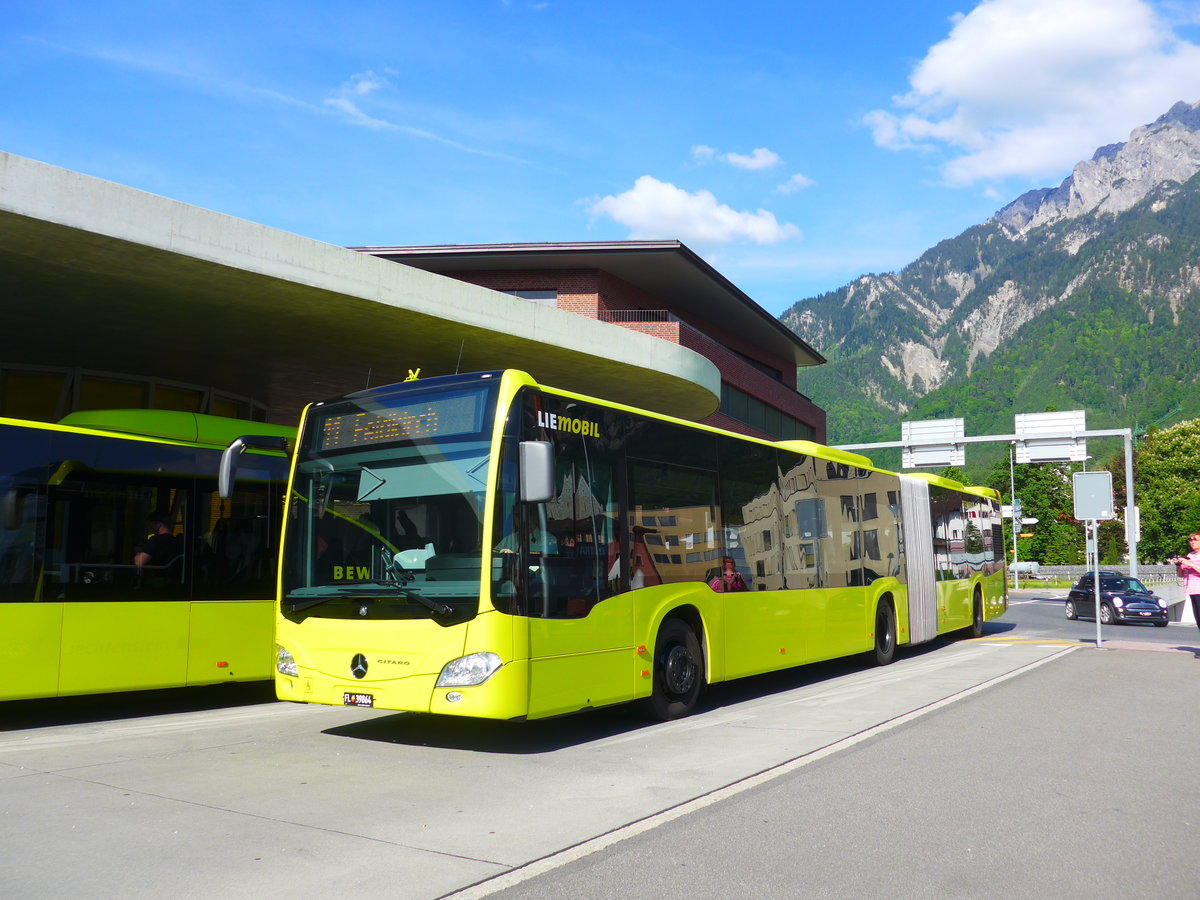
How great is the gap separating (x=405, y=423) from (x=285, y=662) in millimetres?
2247

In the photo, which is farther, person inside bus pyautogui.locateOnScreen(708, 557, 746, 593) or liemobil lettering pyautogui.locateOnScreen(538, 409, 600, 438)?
person inside bus pyautogui.locateOnScreen(708, 557, 746, 593)

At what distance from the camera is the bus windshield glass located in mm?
7730

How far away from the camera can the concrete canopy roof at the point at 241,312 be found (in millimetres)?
11609

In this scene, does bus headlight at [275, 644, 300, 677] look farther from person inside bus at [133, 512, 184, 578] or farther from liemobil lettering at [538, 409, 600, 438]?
liemobil lettering at [538, 409, 600, 438]

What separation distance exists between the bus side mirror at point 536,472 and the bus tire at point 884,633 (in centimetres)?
873

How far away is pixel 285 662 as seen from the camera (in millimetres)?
8594

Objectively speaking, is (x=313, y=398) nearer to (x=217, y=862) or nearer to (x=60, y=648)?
(x=60, y=648)

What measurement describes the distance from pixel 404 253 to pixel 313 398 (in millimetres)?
10291

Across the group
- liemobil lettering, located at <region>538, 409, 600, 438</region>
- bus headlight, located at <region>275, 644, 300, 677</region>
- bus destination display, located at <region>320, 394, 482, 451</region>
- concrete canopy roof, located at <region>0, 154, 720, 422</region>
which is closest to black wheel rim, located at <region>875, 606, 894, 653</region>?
concrete canopy roof, located at <region>0, 154, 720, 422</region>

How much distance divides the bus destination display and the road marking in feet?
10.5

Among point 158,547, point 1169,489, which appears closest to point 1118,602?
point 158,547

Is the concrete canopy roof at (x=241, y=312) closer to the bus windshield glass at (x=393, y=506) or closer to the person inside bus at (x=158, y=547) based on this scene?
the bus windshield glass at (x=393, y=506)

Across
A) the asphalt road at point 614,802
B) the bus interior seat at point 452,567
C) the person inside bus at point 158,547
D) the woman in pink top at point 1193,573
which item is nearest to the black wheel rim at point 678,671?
the asphalt road at point 614,802

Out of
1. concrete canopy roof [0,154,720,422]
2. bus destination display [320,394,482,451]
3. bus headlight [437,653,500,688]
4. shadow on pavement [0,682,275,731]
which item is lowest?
shadow on pavement [0,682,275,731]
